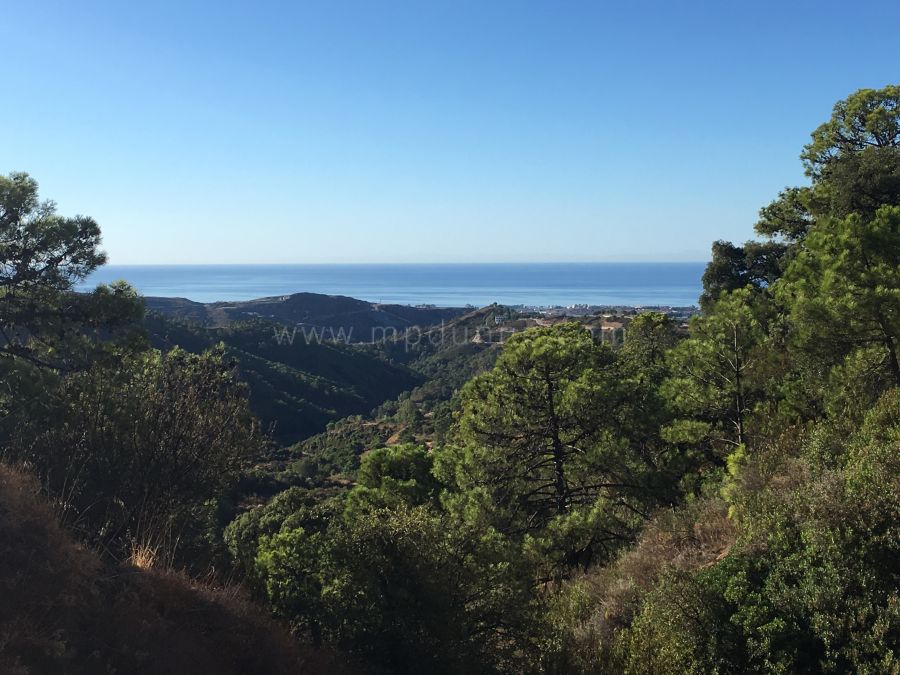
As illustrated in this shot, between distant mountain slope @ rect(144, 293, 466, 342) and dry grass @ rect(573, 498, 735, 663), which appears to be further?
distant mountain slope @ rect(144, 293, 466, 342)

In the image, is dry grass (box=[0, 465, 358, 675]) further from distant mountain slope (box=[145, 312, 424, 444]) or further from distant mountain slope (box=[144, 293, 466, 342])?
distant mountain slope (box=[144, 293, 466, 342])

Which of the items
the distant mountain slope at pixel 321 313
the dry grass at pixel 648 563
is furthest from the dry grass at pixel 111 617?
the distant mountain slope at pixel 321 313

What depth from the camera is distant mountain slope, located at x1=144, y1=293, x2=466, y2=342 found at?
403 feet

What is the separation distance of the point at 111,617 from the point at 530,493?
27.1ft

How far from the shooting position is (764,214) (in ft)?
71.4

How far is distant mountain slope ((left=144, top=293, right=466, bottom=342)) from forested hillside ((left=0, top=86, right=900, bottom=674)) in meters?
111

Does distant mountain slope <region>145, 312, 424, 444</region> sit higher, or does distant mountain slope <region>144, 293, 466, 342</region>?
distant mountain slope <region>144, 293, 466, 342</region>

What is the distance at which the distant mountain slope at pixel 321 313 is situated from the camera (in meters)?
123

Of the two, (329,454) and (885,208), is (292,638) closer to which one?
(885,208)

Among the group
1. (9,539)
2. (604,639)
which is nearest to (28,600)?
(9,539)

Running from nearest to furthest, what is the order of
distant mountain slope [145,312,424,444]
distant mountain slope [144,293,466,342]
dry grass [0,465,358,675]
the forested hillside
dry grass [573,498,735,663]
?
dry grass [0,465,358,675] → the forested hillside → dry grass [573,498,735,663] → distant mountain slope [145,312,424,444] → distant mountain slope [144,293,466,342]

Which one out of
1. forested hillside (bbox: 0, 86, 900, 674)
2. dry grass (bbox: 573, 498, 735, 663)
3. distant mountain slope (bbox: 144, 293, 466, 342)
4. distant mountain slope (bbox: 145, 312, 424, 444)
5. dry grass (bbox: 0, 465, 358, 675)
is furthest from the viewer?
distant mountain slope (bbox: 144, 293, 466, 342)

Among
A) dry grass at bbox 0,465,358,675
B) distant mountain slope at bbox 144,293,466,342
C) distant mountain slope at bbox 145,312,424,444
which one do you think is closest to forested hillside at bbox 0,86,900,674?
dry grass at bbox 0,465,358,675

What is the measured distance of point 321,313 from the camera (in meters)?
132
